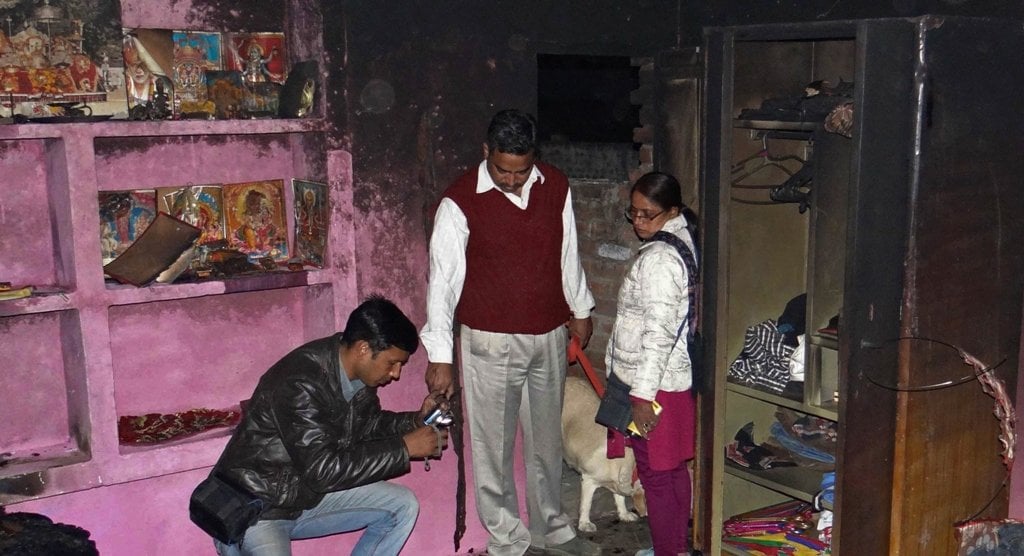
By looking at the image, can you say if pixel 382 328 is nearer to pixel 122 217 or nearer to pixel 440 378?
pixel 440 378

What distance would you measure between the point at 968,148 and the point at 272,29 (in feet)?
8.79

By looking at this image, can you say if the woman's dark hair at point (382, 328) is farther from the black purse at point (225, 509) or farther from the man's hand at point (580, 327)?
the man's hand at point (580, 327)

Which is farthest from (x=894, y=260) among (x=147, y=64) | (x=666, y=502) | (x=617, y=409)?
(x=147, y=64)

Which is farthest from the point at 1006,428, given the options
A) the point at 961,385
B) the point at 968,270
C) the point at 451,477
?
the point at 451,477

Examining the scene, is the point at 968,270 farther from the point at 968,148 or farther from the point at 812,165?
the point at 812,165

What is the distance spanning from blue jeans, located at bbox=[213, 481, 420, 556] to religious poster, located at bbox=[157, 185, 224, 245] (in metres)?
1.17

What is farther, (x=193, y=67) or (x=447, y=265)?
(x=447, y=265)

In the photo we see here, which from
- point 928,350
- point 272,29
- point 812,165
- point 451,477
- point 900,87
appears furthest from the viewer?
point 451,477

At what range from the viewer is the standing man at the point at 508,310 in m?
4.04

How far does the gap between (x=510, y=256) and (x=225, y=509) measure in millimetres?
1501

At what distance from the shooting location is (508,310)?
4.15m

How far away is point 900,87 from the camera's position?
10.7ft

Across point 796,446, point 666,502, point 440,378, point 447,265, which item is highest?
point 447,265

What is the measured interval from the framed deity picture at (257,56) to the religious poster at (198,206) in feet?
1.56
